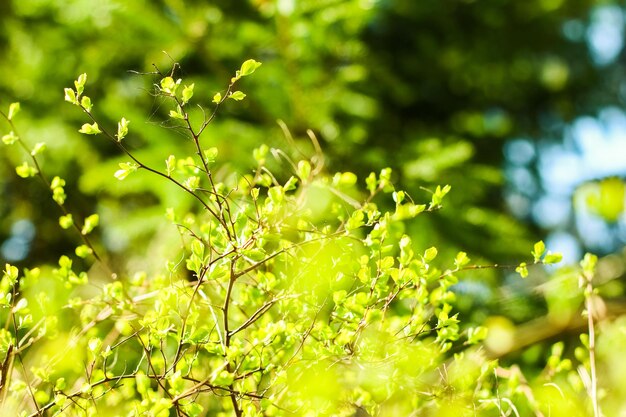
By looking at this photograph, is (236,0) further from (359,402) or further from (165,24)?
(359,402)

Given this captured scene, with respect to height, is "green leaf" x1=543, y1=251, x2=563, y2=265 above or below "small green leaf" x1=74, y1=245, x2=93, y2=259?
above

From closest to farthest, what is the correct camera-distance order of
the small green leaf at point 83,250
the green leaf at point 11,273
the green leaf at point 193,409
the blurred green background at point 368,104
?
1. the green leaf at point 193,409
2. the green leaf at point 11,273
3. the small green leaf at point 83,250
4. the blurred green background at point 368,104

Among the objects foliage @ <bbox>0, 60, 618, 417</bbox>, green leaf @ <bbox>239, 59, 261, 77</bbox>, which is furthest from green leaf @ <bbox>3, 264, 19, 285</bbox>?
green leaf @ <bbox>239, 59, 261, 77</bbox>

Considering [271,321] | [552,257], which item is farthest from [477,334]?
[271,321]

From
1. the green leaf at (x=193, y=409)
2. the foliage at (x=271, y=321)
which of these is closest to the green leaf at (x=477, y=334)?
the foliage at (x=271, y=321)

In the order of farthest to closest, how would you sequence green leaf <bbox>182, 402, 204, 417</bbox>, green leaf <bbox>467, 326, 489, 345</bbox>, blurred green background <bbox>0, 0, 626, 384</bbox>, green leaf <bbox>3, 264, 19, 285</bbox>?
blurred green background <bbox>0, 0, 626, 384</bbox>, green leaf <bbox>467, 326, 489, 345</bbox>, green leaf <bbox>3, 264, 19, 285</bbox>, green leaf <bbox>182, 402, 204, 417</bbox>

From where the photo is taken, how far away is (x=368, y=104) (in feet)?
8.13

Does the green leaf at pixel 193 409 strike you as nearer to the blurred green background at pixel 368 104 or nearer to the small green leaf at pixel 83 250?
the small green leaf at pixel 83 250

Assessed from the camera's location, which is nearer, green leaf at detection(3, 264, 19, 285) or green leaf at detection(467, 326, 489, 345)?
green leaf at detection(3, 264, 19, 285)

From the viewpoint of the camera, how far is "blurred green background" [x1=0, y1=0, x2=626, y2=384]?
7.22 feet

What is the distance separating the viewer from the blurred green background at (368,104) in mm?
2199

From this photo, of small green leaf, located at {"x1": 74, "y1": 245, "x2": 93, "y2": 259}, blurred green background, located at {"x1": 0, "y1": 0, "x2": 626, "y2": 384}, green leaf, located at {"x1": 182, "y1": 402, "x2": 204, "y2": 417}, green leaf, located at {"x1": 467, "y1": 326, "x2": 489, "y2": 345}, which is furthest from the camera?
blurred green background, located at {"x1": 0, "y1": 0, "x2": 626, "y2": 384}

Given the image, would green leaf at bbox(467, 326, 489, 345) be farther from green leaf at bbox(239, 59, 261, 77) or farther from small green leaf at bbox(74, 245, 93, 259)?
small green leaf at bbox(74, 245, 93, 259)

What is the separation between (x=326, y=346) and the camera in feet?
3.23
